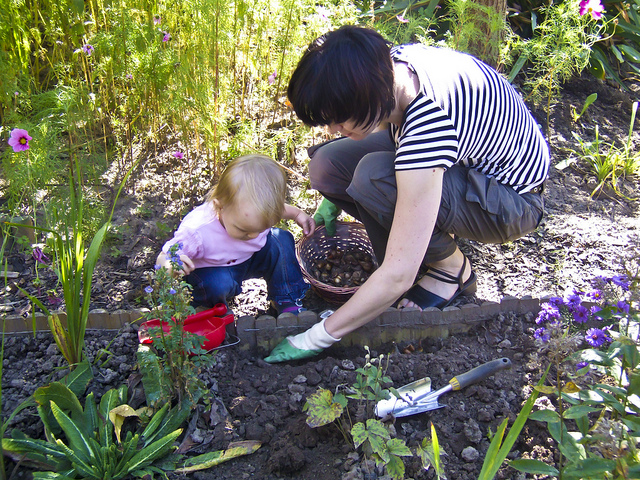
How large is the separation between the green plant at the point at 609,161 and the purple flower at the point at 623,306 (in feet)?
5.49

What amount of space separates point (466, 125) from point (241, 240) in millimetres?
944

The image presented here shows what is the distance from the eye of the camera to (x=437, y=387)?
5.78 feet

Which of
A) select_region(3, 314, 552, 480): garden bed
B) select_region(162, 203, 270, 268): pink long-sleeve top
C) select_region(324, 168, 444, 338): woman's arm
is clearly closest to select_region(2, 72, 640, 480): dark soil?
select_region(3, 314, 552, 480): garden bed

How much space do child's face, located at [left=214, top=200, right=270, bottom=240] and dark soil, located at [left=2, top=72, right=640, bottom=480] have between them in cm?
45

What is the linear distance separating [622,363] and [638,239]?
139 centimetres

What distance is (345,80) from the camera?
58.0 inches

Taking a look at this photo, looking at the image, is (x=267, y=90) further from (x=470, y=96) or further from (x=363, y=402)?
(x=363, y=402)

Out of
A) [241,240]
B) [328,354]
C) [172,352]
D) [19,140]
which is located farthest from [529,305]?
[19,140]

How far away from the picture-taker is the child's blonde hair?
1.87 meters

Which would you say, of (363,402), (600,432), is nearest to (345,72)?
(363,402)

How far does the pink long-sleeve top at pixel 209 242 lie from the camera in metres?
1.99

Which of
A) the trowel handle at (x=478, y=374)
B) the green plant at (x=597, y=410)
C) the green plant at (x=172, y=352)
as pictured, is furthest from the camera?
the trowel handle at (x=478, y=374)

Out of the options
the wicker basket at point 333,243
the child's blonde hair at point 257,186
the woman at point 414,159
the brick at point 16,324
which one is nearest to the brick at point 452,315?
the woman at point 414,159

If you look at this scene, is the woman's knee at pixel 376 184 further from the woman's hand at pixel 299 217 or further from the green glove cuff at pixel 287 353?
the green glove cuff at pixel 287 353
